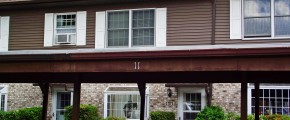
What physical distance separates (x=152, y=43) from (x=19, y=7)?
5.74 m

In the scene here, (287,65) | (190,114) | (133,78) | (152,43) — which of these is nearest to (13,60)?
(133,78)

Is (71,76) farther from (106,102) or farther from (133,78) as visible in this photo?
(106,102)

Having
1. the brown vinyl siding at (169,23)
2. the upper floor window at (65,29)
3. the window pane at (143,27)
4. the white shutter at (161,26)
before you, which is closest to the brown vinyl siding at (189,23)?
the brown vinyl siding at (169,23)

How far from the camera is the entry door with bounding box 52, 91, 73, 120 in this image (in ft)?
58.1

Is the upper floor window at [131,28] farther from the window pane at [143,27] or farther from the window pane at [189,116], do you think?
the window pane at [189,116]

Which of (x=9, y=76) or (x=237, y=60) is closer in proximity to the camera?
(x=237, y=60)

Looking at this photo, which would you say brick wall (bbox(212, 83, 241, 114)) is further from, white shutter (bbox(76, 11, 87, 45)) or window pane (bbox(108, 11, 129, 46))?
white shutter (bbox(76, 11, 87, 45))

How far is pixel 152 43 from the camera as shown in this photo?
1530 cm

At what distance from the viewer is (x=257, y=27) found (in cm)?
Answer: 1417

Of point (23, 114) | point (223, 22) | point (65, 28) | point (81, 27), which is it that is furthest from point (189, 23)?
point (23, 114)

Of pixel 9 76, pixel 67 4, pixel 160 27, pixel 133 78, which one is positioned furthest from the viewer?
pixel 67 4

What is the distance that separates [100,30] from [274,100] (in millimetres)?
6666

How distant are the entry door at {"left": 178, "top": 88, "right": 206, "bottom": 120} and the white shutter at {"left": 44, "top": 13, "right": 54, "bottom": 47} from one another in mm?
5337

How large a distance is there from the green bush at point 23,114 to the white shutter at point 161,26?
18.4 feet
